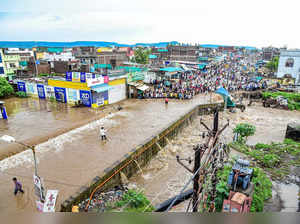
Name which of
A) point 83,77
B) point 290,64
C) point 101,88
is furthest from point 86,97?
point 290,64

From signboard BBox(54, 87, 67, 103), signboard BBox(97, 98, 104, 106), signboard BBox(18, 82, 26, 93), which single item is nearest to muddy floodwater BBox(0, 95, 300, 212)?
signboard BBox(54, 87, 67, 103)

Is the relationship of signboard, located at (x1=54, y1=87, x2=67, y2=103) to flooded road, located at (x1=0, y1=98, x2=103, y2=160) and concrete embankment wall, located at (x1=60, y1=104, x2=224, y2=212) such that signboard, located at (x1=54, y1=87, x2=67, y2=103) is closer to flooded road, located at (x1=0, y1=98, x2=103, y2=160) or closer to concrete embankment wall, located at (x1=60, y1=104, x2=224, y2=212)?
flooded road, located at (x1=0, y1=98, x2=103, y2=160)

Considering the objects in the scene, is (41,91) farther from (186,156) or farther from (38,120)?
(186,156)

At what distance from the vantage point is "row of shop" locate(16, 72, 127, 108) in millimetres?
19734

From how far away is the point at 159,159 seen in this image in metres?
12.6

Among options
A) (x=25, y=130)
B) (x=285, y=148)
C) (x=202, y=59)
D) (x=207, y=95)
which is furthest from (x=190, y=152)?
(x=202, y=59)

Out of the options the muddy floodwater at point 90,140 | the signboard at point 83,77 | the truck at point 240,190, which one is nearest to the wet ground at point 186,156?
the muddy floodwater at point 90,140

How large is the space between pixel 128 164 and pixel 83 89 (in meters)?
11.9

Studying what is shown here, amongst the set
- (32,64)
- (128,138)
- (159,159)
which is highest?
(32,64)

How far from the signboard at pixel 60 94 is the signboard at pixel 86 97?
244 centimetres

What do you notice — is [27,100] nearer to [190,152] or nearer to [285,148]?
[190,152]

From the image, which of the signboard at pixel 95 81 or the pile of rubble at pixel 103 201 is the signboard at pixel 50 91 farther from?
the pile of rubble at pixel 103 201

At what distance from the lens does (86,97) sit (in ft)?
65.2

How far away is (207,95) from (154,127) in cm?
1344
